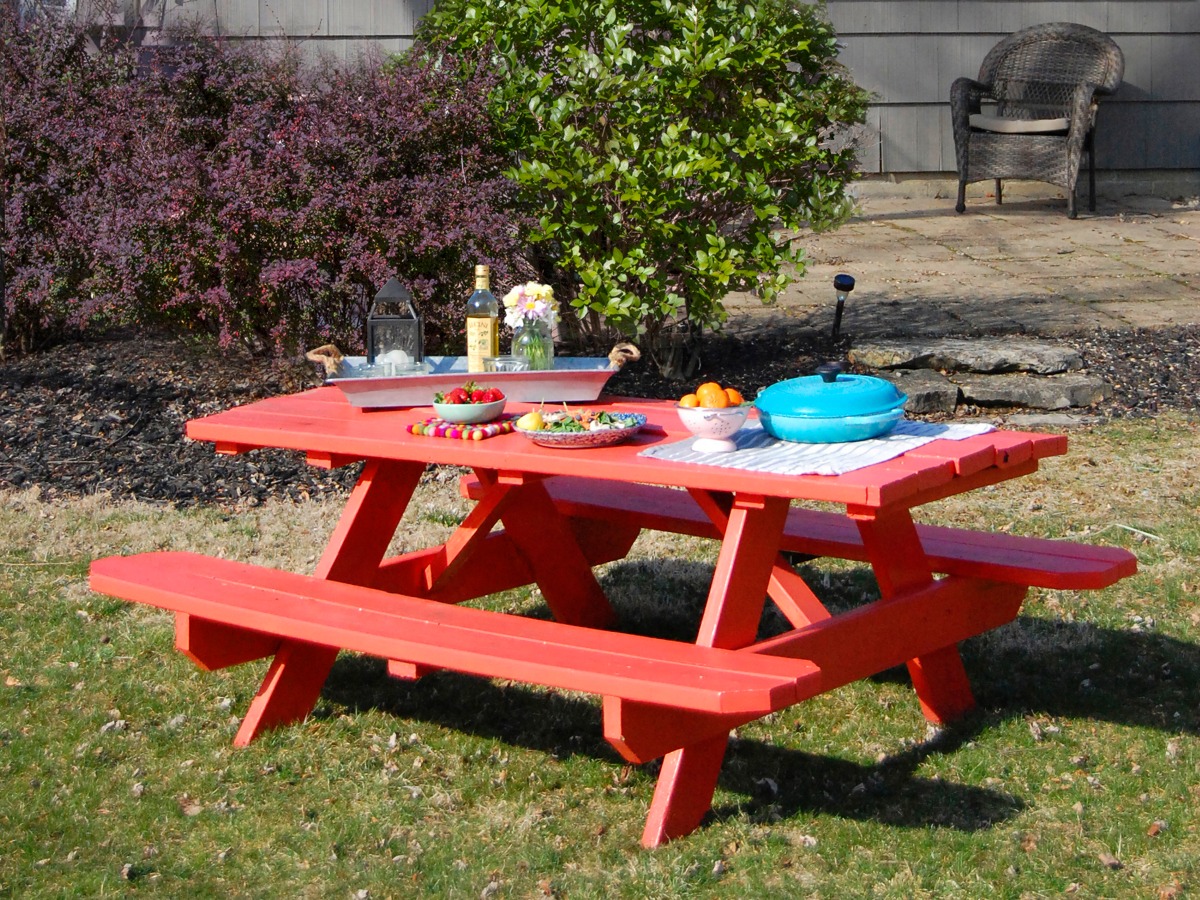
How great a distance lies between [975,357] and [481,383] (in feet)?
12.7

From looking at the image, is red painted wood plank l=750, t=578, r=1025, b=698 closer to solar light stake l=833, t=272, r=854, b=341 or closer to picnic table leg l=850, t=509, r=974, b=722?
picnic table leg l=850, t=509, r=974, b=722

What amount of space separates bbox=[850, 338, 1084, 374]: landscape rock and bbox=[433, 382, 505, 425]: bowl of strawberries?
386 cm

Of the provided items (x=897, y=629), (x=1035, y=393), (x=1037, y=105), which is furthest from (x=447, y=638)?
(x=1037, y=105)

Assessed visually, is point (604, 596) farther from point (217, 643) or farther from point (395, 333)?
point (217, 643)

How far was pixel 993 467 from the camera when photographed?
10.9 ft

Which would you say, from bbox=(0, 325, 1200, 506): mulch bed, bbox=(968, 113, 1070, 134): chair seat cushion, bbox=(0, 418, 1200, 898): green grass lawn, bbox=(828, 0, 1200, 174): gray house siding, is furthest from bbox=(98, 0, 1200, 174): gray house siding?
bbox=(0, 418, 1200, 898): green grass lawn

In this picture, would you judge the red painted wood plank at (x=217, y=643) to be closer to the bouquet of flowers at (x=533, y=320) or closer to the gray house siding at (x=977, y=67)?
the bouquet of flowers at (x=533, y=320)

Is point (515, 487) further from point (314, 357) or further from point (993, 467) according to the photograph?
point (993, 467)

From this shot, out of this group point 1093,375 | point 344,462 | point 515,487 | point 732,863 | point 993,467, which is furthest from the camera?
point 1093,375

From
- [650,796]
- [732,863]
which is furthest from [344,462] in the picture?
[732,863]

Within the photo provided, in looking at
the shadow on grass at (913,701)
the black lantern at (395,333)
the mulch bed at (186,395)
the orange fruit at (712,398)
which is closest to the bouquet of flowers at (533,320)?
the black lantern at (395,333)

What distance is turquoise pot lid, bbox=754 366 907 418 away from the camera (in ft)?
10.8

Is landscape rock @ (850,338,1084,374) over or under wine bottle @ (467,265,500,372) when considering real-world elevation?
under

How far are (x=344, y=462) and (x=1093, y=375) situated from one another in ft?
14.8
